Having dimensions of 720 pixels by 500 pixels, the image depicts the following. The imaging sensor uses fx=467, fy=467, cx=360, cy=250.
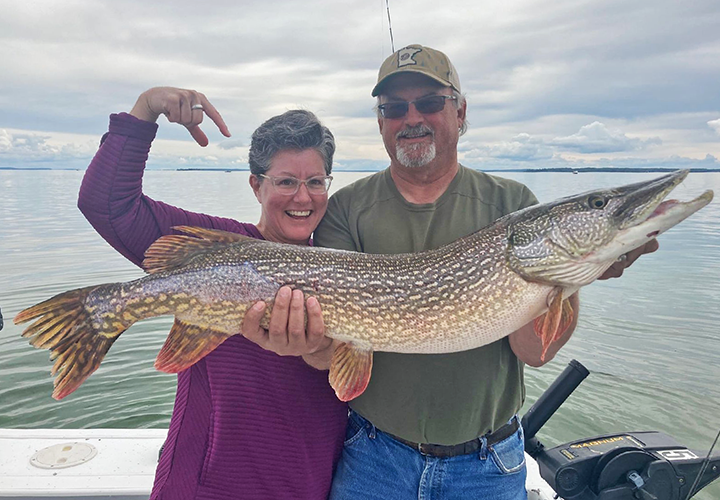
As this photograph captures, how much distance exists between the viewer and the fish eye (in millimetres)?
1979

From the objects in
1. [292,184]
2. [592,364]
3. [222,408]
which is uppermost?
[292,184]

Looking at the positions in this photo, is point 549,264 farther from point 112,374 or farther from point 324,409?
point 112,374

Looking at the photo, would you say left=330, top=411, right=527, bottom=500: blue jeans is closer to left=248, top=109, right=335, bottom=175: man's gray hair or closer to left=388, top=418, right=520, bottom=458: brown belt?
left=388, top=418, right=520, bottom=458: brown belt

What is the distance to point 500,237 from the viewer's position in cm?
207

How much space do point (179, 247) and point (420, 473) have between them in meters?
1.45

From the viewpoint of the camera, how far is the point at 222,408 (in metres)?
1.88

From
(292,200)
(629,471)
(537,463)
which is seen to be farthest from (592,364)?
(292,200)

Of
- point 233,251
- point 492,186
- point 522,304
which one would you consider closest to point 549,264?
point 522,304

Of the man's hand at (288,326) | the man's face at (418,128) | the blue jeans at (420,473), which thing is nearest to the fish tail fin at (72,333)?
the man's hand at (288,326)

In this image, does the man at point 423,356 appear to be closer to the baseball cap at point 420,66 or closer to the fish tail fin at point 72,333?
the baseball cap at point 420,66

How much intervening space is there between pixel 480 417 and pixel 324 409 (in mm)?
687

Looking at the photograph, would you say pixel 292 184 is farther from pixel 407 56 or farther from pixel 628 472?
pixel 628 472

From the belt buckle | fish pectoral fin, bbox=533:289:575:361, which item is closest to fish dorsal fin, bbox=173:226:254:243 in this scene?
the belt buckle

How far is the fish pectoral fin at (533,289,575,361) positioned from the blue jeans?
508 mm
